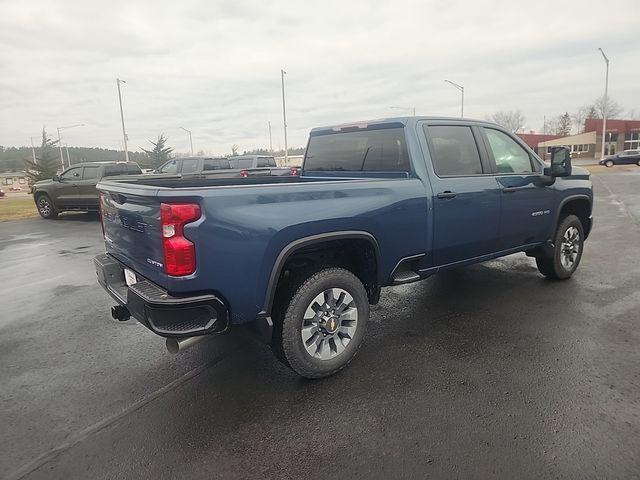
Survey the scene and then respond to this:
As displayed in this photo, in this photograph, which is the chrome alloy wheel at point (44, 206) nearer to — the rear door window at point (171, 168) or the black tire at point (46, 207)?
the black tire at point (46, 207)

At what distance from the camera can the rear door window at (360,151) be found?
13.5 ft

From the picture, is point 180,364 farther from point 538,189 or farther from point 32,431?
point 538,189

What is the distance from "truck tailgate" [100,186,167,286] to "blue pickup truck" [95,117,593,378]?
0.01 m

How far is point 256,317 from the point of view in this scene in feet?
9.84

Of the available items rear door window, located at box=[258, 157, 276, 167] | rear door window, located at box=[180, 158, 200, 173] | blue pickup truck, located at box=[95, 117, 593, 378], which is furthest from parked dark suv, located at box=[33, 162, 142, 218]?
blue pickup truck, located at box=[95, 117, 593, 378]

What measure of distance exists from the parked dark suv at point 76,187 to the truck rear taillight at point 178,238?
12.0 metres

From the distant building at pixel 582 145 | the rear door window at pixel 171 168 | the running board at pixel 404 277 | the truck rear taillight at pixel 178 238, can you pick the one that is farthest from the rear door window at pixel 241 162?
the distant building at pixel 582 145

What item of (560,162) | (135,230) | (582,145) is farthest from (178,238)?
Result: (582,145)

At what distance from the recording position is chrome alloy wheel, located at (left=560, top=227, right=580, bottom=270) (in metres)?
5.59

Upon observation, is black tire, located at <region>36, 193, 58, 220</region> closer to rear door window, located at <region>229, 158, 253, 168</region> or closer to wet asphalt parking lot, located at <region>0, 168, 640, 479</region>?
rear door window, located at <region>229, 158, 253, 168</region>

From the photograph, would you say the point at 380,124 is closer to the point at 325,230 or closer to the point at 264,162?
the point at 325,230

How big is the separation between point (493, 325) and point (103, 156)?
4483 inches

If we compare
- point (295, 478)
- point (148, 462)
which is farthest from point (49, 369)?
point (295, 478)

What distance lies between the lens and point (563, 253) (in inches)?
222
